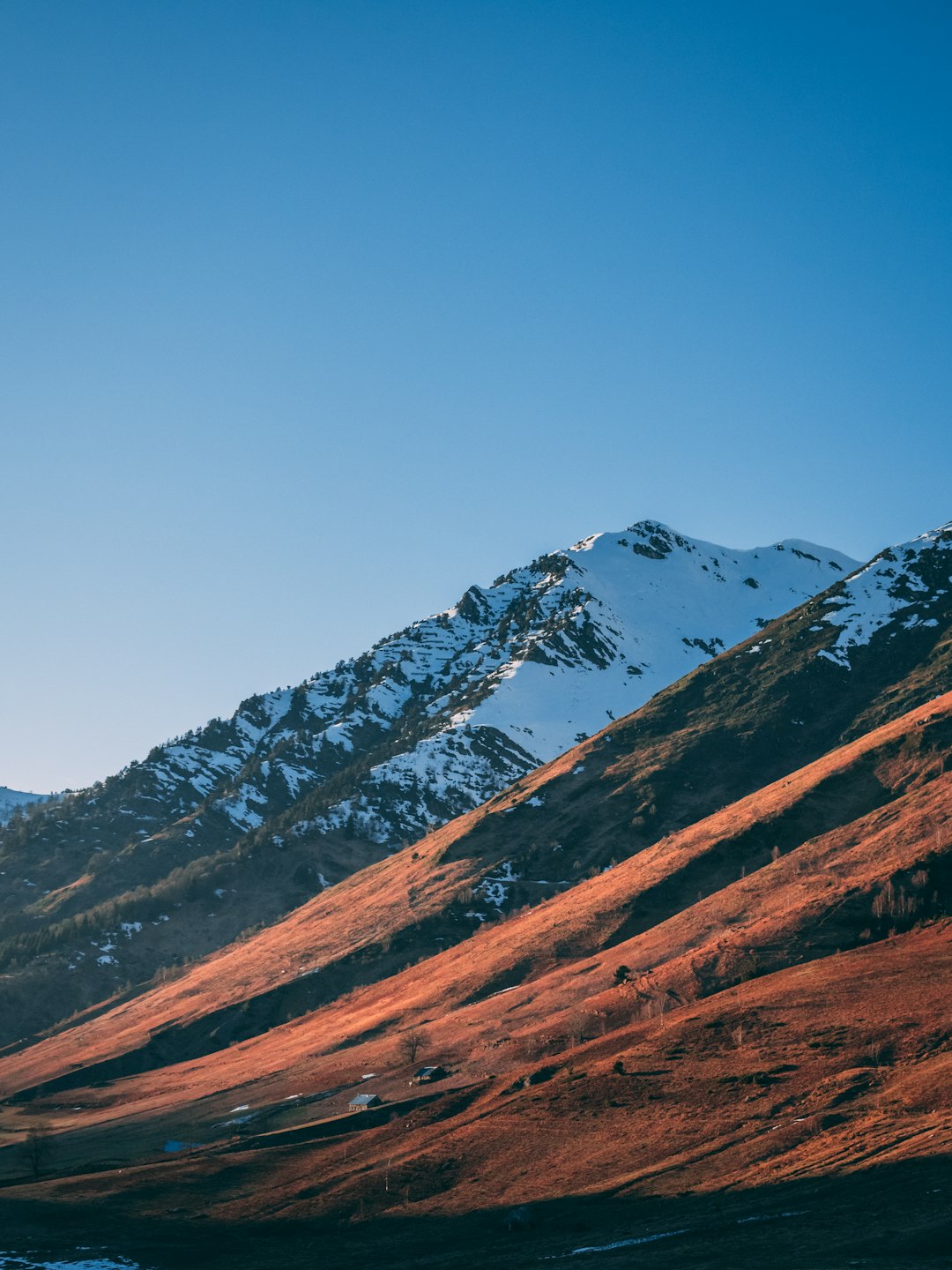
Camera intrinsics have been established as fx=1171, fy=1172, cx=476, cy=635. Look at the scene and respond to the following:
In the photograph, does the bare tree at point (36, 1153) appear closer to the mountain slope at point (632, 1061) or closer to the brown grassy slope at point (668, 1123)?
the mountain slope at point (632, 1061)

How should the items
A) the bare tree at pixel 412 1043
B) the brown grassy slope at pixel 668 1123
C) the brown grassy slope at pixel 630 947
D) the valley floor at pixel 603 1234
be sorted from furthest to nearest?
the bare tree at pixel 412 1043
the brown grassy slope at pixel 630 947
the brown grassy slope at pixel 668 1123
the valley floor at pixel 603 1234

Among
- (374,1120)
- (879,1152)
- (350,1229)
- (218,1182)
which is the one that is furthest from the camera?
(374,1120)

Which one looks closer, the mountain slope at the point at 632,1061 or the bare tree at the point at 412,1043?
the mountain slope at the point at 632,1061

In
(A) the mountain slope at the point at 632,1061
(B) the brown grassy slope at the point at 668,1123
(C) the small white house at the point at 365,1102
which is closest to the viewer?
(B) the brown grassy slope at the point at 668,1123

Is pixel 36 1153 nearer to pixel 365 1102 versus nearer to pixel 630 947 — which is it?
pixel 365 1102

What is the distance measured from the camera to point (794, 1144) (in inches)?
2554

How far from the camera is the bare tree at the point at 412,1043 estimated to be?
11344 centimetres

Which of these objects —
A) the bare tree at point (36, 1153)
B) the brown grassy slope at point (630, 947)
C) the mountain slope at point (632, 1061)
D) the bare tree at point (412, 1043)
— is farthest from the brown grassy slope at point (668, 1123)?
the bare tree at point (412, 1043)

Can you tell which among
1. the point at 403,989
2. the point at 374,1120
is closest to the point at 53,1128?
the point at 403,989

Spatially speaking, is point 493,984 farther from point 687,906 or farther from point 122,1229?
point 122,1229

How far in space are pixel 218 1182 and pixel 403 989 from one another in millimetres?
68424

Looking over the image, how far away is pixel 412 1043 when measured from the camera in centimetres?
11569

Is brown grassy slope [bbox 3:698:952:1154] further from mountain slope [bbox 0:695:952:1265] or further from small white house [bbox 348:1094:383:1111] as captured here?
small white house [bbox 348:1094:383:1111]

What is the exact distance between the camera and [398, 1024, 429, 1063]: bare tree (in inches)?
4466
